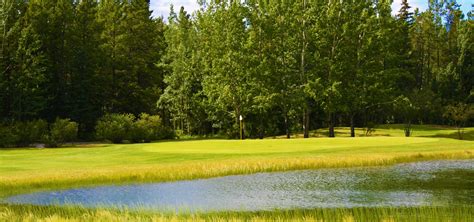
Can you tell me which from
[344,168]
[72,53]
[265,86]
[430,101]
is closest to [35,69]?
[72,53]

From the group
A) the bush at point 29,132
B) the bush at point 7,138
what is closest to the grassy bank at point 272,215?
the bush at point 7,138

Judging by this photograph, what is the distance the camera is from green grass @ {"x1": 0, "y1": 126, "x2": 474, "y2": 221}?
83.1ft

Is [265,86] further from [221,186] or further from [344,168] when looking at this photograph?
[221,186]

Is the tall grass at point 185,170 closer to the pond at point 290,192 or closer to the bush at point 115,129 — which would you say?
the pond at point 290,192

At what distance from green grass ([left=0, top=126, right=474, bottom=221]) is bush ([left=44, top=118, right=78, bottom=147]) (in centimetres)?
1876

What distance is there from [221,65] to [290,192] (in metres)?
44.0

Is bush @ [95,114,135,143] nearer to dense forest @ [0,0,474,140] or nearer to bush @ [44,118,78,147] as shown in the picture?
dense forest @ [0,0,474,140]

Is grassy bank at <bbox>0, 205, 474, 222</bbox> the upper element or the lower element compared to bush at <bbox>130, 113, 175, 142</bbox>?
lower

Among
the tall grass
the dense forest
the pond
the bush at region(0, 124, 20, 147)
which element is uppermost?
the dense forest

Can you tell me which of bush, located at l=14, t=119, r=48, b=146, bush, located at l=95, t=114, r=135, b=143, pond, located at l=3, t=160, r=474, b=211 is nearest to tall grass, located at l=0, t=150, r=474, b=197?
pond, located at l=3, t=160, r=474, b=211

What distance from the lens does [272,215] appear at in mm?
16609

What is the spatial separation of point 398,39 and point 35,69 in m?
48.9

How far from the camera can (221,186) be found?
24359mm

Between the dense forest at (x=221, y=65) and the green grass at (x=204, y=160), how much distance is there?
21.1 metres
